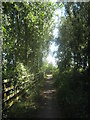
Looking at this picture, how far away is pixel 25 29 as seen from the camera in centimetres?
1178

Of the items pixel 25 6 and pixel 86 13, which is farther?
pixel 25 6

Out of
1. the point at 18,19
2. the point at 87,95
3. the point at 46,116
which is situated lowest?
the point at 46,116

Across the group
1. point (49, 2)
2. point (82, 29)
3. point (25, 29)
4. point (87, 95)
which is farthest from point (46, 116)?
point (49, 2)

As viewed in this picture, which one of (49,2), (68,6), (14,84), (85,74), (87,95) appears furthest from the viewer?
(49,2)

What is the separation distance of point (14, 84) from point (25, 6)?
16.6 ft

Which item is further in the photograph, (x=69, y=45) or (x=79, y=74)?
(x=69, y=45)

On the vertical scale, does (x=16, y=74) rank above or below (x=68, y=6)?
below

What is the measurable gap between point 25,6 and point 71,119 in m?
7.44

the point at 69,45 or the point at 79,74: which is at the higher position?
the point at 69,45

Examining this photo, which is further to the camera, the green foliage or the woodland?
the woodland

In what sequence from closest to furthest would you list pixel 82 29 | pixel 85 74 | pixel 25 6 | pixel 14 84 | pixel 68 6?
pixel 85 74, pixel 82 29, pixel 14 84, pixel 68 6, pixel 25 6

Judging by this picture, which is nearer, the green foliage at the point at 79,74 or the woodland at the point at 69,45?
the green foliage at the point at 79,74

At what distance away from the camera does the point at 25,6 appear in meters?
10.4

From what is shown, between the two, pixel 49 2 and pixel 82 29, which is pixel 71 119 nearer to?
pixel 82 29
